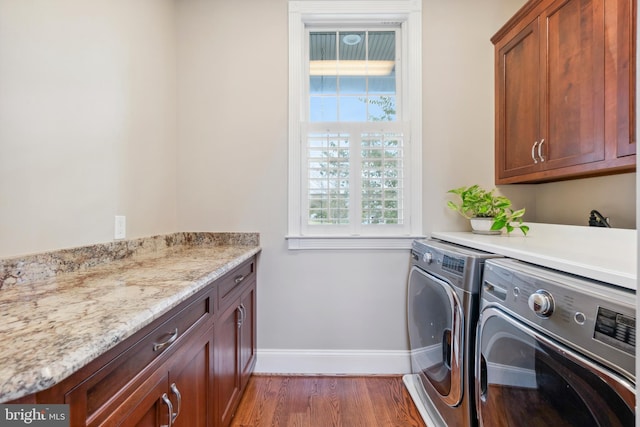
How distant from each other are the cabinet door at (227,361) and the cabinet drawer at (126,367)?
339 mm

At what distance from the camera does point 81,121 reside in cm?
122

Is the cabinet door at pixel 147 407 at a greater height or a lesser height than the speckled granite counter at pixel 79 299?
lesser

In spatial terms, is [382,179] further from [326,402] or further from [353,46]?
[326,402]

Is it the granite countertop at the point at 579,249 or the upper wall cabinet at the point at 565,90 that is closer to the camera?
the granite countertop at the point at 579,249

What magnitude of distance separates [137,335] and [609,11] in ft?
6.81

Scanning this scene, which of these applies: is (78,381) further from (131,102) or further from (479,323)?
(131,102)

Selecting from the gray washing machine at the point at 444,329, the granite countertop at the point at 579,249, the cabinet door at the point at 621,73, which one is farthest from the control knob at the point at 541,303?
the cabinet door at the point at 621,73

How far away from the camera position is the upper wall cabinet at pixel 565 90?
1145 millimetres

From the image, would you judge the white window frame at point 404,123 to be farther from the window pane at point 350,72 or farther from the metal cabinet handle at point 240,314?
the metal cabinet handle at point 240,314

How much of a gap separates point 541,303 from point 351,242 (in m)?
1.20

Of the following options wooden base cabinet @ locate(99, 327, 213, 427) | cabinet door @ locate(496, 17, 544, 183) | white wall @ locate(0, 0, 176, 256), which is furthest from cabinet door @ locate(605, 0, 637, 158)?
white wall @ locate(0, 0, 176, 256)

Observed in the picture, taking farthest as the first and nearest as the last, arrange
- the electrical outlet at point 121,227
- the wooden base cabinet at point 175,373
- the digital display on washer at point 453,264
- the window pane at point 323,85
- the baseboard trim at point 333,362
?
the window pane at point 323,85, the baseboard trim at point 333,362, the electrical outlet at point 121,227, the digital display on washer at point 453,264, the wooden base cabinet at point 175,373

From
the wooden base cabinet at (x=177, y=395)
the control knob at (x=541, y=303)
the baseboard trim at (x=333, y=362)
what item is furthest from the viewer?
the baseboard trim at (x=333, y=362)

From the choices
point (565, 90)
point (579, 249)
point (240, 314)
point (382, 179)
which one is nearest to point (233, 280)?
point (240, 314)
